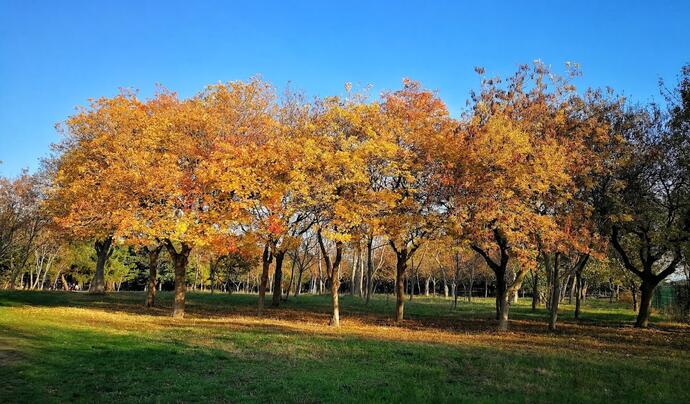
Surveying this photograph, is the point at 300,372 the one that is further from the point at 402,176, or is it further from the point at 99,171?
the point at 99,171

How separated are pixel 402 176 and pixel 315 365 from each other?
1613cm

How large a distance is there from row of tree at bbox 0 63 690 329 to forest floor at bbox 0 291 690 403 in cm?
589

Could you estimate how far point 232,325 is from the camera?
2642 cm

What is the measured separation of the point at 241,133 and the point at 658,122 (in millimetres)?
26230

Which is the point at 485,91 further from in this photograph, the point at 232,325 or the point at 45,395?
the point at 45,395

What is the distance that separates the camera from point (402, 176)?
29.0 m

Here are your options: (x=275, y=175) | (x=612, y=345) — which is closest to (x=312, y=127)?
(x=275, y=175)

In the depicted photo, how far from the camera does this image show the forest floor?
11.4 metres

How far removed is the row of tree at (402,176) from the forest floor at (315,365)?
19.3ft

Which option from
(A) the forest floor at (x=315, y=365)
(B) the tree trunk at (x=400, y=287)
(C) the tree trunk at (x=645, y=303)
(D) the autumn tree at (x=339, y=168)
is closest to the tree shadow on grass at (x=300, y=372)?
(A) the forest floor at (x=315, y=365)

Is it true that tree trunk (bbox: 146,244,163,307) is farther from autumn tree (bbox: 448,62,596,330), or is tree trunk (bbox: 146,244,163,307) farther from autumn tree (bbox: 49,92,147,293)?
autumn tree (bbox: 448,62,596,330)

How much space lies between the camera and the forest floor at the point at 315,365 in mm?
11359

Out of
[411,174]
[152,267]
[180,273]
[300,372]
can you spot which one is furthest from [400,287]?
[300,372]

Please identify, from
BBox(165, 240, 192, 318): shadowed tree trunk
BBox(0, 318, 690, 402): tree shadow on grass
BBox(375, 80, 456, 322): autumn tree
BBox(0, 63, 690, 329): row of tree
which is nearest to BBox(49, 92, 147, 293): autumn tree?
BBox(0, 63, 690, 329): row of tree
